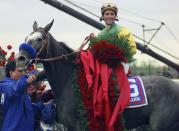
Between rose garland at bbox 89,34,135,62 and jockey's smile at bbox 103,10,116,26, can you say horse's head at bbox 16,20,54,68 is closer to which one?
rose garland at bbox 89,34,135,62

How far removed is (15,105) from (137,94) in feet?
5.91

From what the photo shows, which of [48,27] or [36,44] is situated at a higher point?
[48,27]

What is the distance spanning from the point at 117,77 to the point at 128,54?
43 cm

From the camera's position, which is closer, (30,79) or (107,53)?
(30,79)

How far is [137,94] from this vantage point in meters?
7.15

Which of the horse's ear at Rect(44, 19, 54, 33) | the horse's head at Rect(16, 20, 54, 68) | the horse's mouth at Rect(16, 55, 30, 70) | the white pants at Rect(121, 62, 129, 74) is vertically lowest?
the white pants at Rect(121, 62, 129, 74)

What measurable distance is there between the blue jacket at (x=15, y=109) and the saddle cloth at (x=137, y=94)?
1482 millimetres

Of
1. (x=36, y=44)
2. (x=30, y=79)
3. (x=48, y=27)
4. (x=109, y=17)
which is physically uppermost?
(x=109, y=17)

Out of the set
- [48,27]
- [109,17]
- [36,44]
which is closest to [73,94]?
[36,44]

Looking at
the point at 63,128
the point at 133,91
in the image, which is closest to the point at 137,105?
the point at 133,91

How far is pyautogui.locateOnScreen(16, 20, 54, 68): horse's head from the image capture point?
21.4ft

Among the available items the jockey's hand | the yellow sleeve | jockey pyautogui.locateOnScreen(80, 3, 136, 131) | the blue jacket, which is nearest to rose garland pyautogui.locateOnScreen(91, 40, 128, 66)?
jockey pyautogui.locateOnScreen(80, 3, 136, 131)

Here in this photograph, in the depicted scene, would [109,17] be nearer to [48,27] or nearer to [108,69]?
[108,69]

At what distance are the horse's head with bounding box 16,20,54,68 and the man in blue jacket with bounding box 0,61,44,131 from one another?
0.24 meters
